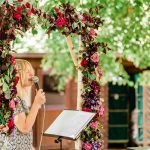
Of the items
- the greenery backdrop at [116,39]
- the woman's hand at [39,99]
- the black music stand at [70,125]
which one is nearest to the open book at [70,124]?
the black music stand at [70,125]

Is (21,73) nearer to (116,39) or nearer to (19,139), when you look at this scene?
(19,139)

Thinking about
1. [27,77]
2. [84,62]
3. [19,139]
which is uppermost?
[84,62]

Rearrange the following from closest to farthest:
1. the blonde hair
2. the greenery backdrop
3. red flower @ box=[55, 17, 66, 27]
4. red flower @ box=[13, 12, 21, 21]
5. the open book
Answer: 1. red flower @ box=[13, 12, 21, 21]
2. the open book
3. the blonde hair
4. red flower @ box=[55, 17, 66, 27]
5. the greenery backdrop

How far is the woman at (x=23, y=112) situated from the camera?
5492mm

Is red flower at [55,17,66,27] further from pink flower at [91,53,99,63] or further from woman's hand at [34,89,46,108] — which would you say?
woman's hand at [34,89,46,108]

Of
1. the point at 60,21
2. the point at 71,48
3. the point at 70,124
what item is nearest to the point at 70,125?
the point at 70,124

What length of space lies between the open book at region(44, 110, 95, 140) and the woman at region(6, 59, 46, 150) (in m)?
0.26

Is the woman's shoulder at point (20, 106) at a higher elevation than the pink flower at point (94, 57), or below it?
A: below

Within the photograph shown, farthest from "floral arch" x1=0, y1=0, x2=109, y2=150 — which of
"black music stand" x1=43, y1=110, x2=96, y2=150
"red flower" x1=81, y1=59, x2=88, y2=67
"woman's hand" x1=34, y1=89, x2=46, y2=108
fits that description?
"black music stand" x1=43, y1=110, x2=96, y2=150

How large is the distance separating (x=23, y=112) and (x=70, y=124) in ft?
1.64

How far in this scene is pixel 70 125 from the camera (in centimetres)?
563

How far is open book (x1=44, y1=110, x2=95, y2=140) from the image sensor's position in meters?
5.44

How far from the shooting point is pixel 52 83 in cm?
2747

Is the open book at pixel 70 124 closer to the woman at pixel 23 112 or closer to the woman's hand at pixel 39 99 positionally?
the woman at pixel 23 112
